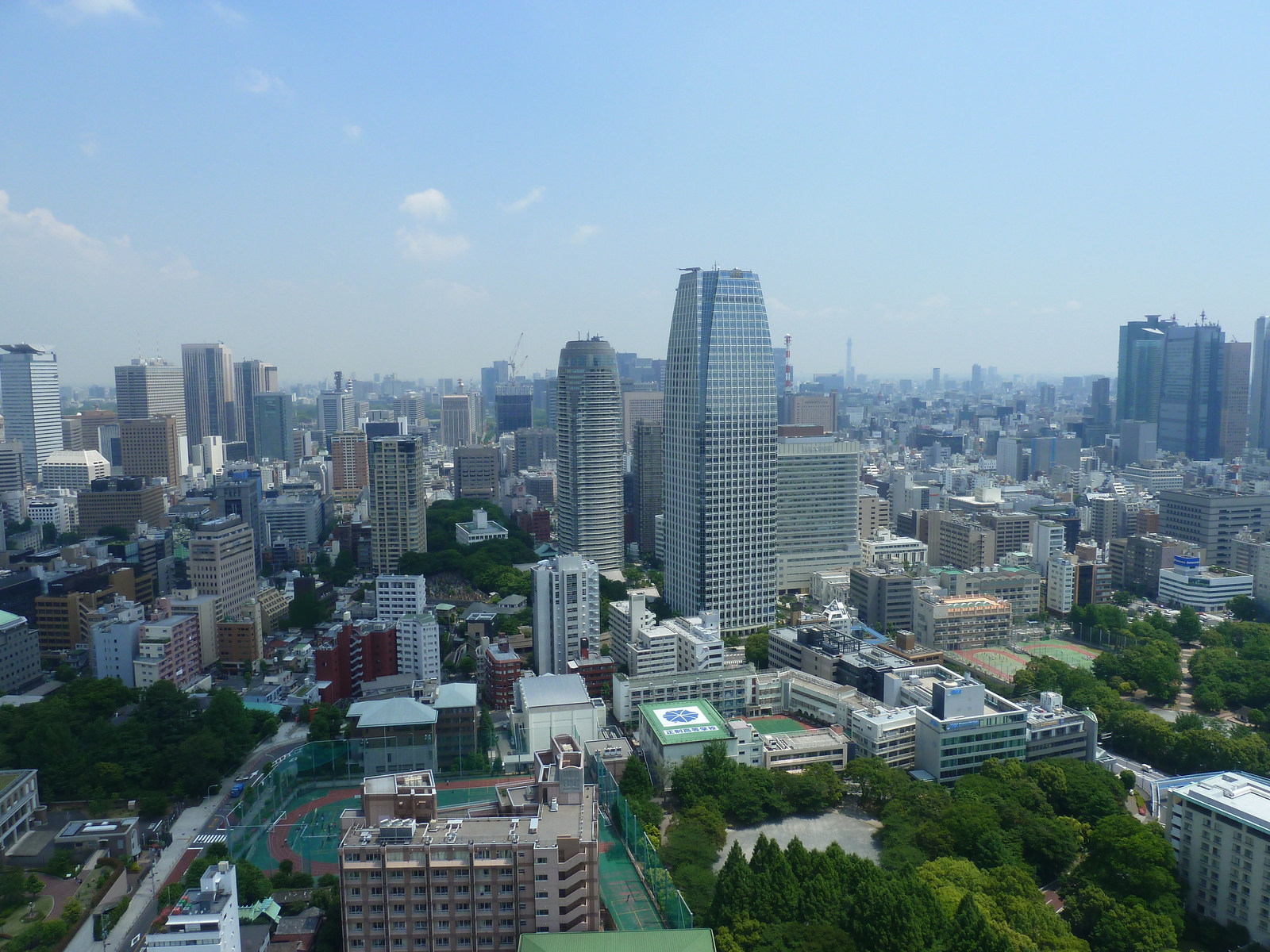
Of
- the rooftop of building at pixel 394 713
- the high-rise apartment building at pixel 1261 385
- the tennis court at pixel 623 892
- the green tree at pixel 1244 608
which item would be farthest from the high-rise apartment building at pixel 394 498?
the high-rise apartment building at pixel 1261 385

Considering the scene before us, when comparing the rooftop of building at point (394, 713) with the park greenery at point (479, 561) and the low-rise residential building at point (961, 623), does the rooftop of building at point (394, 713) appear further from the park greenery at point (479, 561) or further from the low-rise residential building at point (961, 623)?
the low-rise residential building at point (961, 623)

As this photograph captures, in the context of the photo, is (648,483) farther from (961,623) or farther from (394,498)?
(961,623)

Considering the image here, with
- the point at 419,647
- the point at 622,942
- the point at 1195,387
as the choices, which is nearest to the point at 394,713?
the point at 419,647

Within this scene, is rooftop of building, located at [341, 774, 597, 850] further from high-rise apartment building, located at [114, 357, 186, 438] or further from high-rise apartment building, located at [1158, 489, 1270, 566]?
high-rise apartment building, located at [114, 357, 186, 438]

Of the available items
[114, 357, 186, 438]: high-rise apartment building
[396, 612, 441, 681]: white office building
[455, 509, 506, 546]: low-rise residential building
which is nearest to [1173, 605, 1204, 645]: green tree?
[396, 612, 441, 681]: white office building

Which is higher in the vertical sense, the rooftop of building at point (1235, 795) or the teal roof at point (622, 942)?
the rooftop of building at point (1235, 795)

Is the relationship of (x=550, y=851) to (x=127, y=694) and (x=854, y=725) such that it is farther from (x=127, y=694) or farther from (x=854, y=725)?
(x=127, y=694)

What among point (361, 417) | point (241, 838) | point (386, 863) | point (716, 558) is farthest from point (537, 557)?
point (361, 417)
